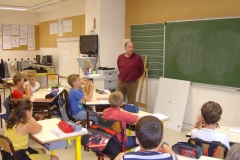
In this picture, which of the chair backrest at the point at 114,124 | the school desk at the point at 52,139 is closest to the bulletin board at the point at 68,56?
the chair backrest at the point at 114,124

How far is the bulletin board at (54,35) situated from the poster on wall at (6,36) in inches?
49.0

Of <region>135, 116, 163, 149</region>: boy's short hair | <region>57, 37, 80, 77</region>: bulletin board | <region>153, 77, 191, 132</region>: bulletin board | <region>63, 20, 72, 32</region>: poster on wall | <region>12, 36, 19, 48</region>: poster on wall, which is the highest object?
<region>63, 20, 72, 32</region>: poster on wall

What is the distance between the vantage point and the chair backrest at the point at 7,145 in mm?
2562

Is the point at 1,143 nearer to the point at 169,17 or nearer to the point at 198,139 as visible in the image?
the point at 198,139

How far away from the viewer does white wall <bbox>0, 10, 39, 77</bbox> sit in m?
11.4

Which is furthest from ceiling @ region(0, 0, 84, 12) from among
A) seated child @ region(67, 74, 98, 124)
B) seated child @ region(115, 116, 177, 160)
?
seated child @ region(115, 116, 177, 160)

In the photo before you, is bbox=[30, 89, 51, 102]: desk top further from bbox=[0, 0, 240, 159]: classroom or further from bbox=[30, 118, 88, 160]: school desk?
bbox=[0, 0, 240, 159]: classroom

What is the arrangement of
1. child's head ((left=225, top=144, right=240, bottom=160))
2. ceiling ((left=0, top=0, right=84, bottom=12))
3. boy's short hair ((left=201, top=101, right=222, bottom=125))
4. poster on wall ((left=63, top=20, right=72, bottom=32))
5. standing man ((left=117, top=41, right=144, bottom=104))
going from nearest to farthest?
child's head ((left=225, top=144, right=240, bottom=160))
boy's short hair ((left=201, top=101, right=222, bottom=125))
standing man ((left=117, top=41, right=144, bottom=104))
ceiling ((left=0, top=0, right=84, bottom=12))
poster on wall ((left=63, top=20, right=72, bottom=32))

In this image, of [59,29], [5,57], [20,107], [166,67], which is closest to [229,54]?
[166,67]

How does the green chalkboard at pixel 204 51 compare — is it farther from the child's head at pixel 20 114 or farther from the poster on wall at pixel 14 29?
the poster on wall at pixel 14 29

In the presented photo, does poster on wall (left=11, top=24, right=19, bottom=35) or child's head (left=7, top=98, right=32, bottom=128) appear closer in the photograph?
child's head (left=7, top=98, right=32, bottom=128)

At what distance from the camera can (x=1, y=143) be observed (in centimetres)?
268

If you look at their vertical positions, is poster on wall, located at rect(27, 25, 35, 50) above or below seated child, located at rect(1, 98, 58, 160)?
above

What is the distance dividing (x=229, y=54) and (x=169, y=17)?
5.53 feet
